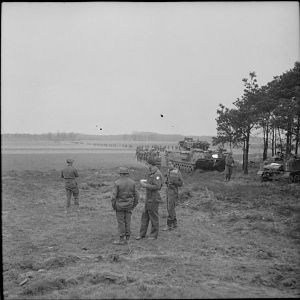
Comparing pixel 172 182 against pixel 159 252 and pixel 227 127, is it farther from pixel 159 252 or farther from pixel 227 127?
pixel 227 127

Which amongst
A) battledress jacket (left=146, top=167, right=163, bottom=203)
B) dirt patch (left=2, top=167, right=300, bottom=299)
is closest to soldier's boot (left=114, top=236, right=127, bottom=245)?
dirt patch (left=2, top=167, right=300, bottom=299)

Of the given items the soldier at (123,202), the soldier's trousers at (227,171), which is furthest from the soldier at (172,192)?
the soldier's trousers at (227,171)

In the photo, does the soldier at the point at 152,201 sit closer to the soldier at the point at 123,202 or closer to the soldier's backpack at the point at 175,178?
the soldier at the point at 123,202

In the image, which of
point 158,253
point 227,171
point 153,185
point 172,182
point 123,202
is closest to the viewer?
point 158,253

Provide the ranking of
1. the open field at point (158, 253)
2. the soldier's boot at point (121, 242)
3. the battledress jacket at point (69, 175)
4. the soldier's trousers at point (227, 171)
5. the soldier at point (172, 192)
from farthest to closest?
the soldier's trousers at point (227, 171)
the battledress jacket at point (69, 175)
the soldier at point (172, 192)
the soldier's boot at point (121, 242)
the open field at point (158, 253)

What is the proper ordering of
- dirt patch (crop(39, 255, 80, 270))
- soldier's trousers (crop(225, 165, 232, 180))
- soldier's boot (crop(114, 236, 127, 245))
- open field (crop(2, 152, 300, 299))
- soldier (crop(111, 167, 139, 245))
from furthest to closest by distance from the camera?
1. soldier's trousers (crop(225, 165, 232, 180))
2. soldier (crop(111, 167, 139, 245))
3. soldier's boot (crop(114, 236, 127, 245))
4. dirt patch (crop(39, 255, 80, 270))
5. open field (crop(2, 152, 300, 299))

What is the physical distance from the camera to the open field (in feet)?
17.2

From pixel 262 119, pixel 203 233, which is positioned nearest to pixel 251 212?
pixel 203 233

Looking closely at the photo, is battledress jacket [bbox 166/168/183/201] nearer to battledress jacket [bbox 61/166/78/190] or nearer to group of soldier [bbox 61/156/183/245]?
group of soldier [bbox 61/156/183/245]

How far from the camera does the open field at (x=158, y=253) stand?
5.23 metres

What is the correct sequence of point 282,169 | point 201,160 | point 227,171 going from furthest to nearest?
1. point 201,160
2. point 227,171
3. point 282,169

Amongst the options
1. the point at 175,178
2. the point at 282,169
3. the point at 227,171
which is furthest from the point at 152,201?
the point at 227,171

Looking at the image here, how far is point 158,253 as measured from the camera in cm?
698

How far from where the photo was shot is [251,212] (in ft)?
36.0
